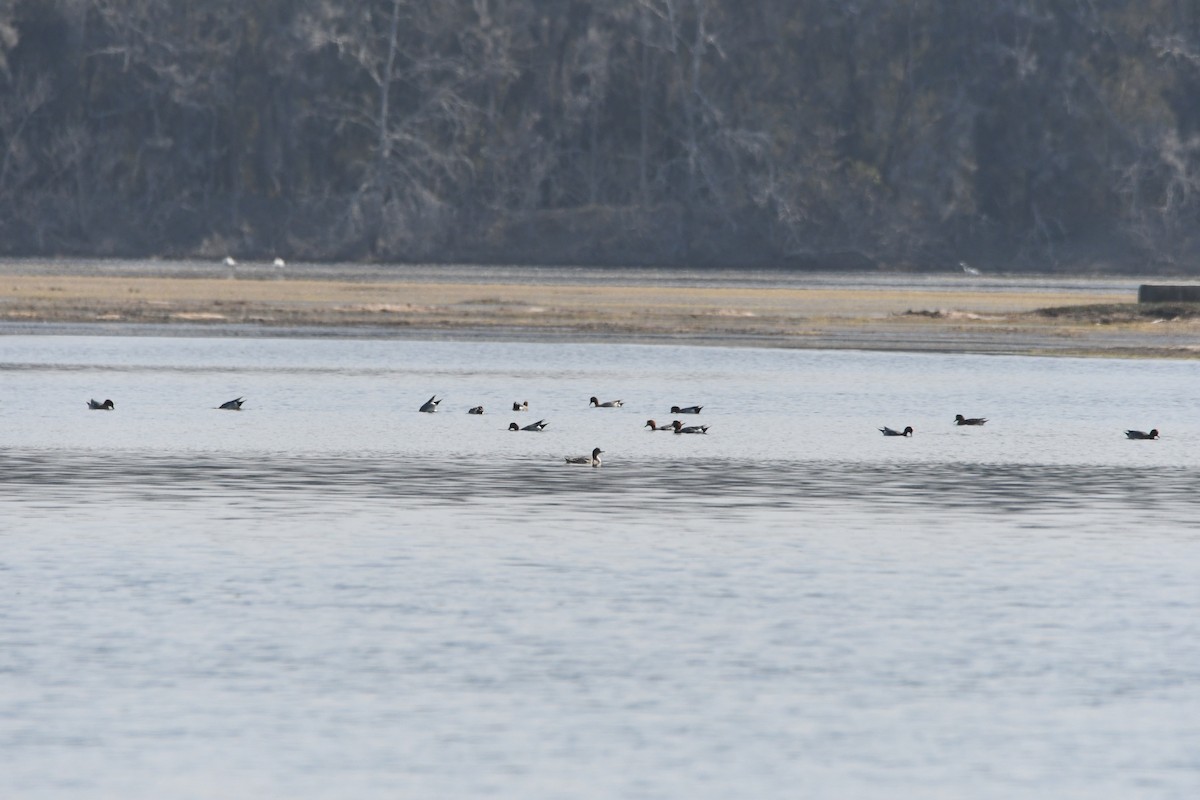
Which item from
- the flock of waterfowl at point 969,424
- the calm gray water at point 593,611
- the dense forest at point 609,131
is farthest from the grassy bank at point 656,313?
the dense forest at point 609,131

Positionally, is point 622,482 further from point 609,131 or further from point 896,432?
point 609,131

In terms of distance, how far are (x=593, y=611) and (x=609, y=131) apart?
3517 inches

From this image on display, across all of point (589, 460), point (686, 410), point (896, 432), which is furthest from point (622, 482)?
point (686, 410)

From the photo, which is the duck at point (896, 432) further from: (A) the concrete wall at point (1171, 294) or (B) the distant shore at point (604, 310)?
(A) the concrete wall at point (1171, 294)

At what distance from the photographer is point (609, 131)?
339 ft

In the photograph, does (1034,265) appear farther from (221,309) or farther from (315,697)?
(315,697)

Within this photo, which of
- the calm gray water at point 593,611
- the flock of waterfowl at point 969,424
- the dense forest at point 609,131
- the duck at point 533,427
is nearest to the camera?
the calm gray water at point 593,611

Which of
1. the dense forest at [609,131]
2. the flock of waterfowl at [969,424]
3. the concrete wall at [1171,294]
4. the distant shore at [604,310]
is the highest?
the dense forest at [609,131]

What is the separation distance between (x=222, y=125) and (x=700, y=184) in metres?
22.9

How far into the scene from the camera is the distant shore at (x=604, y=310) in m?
54.3

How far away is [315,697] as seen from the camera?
40.1 feet

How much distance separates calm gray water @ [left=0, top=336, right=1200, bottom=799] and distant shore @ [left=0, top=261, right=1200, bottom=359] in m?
23.1

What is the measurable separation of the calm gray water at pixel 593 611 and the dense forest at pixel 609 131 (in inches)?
2689

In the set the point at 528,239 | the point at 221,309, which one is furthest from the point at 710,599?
the point at 528,239
